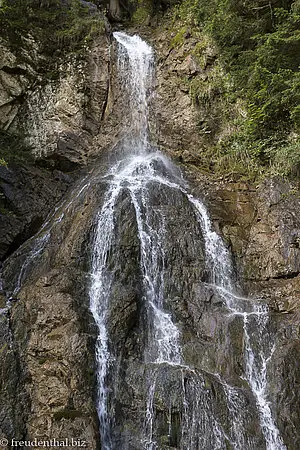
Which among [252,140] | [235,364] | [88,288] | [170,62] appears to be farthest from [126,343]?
[170,62]

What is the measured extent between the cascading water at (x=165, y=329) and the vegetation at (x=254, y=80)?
280 centimetres

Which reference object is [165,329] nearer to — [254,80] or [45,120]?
[254,80]

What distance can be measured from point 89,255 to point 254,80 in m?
8.35

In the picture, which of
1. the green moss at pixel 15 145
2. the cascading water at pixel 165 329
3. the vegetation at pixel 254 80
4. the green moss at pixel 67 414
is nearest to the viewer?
the green moss at pixel 67 414

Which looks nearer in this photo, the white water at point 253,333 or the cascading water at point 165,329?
the cascading water at point 165,329

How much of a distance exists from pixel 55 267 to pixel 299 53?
10423mm

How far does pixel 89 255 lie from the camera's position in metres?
9.93

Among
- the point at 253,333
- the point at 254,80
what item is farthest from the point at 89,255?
the point at 254,80

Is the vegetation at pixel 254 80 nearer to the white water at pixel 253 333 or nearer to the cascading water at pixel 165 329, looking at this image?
the cascading water at pixel 165 329

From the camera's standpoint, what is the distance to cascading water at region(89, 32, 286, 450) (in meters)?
7.22

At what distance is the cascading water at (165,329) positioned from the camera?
7.22 metres

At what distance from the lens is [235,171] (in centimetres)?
1318

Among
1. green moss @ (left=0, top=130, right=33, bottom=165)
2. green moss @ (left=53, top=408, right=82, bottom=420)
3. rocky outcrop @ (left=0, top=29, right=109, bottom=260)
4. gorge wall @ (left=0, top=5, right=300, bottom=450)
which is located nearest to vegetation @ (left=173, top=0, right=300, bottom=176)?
gorge wall @ (left=0, top=5, right=300, bottom=450)

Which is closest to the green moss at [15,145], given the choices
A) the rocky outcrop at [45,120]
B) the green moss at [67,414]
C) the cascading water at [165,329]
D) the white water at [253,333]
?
the rocky outcrop at [45,120]
